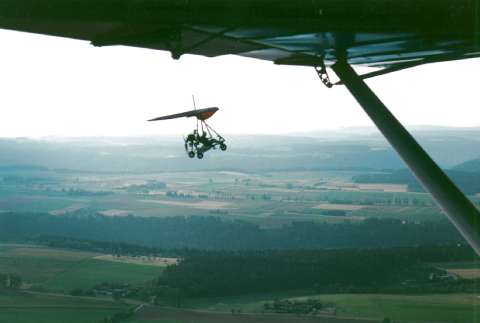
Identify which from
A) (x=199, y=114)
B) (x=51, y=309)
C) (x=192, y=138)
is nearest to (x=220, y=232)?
(x=51, y=309)

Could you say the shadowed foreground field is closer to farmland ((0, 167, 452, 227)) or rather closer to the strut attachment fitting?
farmland ((0, 167, 452, 227))

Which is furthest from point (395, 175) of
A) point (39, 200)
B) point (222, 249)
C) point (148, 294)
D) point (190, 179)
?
point (148, 294)

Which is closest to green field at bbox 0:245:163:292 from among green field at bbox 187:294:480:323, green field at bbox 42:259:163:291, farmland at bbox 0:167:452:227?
green field at bbox 42:259:163:291

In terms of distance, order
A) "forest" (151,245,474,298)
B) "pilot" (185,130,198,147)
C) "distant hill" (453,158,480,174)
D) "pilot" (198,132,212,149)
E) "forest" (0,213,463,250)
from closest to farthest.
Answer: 1. "pilot" (198,132,212,149)
2. "pilot" (185,130,198,147)
3. "forest" (151,245,474,298)
4. "forest" (0,213,463,250)
5. "distant hill" (453,158,480,174)

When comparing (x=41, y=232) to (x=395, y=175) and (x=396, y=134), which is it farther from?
(x=396, y=134)

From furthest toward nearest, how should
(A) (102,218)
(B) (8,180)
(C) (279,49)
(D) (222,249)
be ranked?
(B) (8,180) → (A) (102,218) → (D) (222,249) → (C) (279,49)

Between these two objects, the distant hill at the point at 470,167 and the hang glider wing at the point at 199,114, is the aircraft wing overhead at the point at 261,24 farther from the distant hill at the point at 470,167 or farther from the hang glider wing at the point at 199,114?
the distant hill at the point at 470,167
